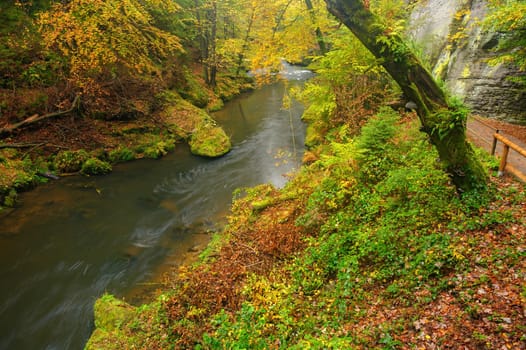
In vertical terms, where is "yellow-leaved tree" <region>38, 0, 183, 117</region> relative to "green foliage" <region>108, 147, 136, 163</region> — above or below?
above

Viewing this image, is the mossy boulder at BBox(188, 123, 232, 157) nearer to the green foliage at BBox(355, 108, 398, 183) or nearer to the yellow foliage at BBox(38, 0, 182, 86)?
the yellow foliage at BBox(38, 0, 182, 86)

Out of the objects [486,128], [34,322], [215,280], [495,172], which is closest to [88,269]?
[34,322]

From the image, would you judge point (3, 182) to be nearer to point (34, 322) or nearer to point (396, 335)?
point (34, 322)

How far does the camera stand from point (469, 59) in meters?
11.9

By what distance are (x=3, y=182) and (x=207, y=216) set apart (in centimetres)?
802

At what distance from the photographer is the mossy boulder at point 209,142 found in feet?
52.5

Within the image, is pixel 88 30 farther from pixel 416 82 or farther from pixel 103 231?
pixel 416 82

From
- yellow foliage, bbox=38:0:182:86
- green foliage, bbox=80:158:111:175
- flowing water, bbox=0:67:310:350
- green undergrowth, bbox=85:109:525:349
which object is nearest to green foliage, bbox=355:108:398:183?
green undergrowth, bbox=85:109:525:349

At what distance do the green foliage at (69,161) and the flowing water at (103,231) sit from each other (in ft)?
2.47

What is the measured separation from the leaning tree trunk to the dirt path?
2.78m

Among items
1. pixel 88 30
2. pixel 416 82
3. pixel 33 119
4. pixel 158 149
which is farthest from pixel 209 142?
pixel 416 82

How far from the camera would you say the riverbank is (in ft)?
41.3

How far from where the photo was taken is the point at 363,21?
16.2 ft

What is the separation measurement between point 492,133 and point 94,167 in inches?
610
